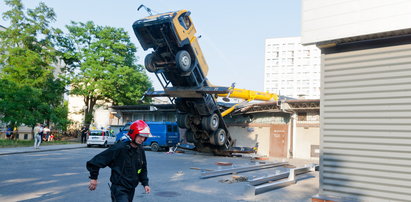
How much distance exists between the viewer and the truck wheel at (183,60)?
15500 millimetres

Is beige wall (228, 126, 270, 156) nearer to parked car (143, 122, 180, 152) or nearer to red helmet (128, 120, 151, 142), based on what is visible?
parked car (143, 122, 180, 152)

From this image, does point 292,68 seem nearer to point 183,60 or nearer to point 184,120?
point 184,120

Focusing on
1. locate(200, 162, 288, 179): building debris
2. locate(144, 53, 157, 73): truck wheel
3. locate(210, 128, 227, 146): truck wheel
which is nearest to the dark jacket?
locate(200, 162, 288, 179): building debris

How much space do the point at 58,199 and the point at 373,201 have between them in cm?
654

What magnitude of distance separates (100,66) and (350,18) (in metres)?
30.5

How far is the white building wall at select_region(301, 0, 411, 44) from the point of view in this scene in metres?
6.08

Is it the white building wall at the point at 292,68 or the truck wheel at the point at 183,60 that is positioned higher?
the white building wall at the point at 292,68

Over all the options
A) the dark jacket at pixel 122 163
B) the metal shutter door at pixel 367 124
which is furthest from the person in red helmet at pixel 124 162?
the metal shutter door at pixel 367 124

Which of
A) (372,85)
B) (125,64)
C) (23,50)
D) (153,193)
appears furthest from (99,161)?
(125,64)

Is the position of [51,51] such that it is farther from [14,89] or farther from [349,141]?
[349,141]

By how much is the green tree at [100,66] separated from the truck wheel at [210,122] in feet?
55.5

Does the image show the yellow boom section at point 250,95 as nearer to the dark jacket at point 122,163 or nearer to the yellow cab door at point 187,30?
the yellow cab door at point 187,30

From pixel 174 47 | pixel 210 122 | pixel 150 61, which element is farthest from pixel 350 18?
pixel 210 122

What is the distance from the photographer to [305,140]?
24.2m
